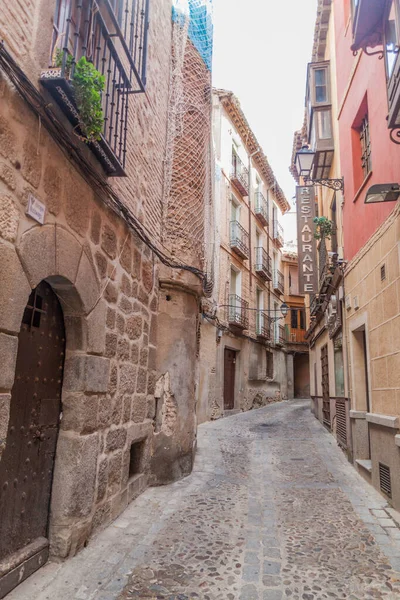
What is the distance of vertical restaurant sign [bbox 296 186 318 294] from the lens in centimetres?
1105

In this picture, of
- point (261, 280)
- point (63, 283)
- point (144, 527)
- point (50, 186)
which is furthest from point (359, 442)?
point (261, 280)

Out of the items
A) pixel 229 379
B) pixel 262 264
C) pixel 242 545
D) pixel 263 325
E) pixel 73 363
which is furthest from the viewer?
pixel 263 325

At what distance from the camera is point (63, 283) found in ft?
9.96

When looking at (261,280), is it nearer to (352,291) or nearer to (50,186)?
(352,291)

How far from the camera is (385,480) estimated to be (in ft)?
15.7

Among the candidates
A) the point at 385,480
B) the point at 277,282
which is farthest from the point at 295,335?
the point at 385,480

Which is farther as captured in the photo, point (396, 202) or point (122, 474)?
point (396, 202)

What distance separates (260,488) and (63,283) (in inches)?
141

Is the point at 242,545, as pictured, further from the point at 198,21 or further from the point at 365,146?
the point at 198,21

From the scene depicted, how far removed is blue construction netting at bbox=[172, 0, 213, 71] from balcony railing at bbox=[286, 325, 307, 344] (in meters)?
20.1

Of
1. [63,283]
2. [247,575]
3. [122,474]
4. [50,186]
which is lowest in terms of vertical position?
[247,575]

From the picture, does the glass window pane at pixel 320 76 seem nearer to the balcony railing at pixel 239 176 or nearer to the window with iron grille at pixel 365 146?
the window with iron grille at pixel 365 146

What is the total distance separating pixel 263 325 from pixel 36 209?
17.8m

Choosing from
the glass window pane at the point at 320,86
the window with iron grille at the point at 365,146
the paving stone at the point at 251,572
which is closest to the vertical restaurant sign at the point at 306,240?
the glass window pane at the point at 320,86
